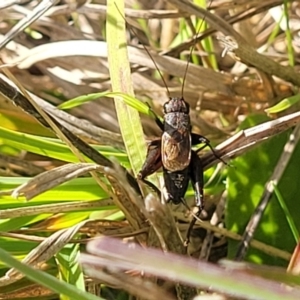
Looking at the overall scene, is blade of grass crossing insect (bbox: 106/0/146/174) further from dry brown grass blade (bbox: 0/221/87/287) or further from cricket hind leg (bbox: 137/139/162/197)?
dry brown grass blade (bbox: 0/221/87/287)

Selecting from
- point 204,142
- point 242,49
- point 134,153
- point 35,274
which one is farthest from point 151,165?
point 35,274

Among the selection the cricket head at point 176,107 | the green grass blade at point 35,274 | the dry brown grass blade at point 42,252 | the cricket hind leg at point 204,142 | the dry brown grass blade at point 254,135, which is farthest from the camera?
the cricket head at point 176,107

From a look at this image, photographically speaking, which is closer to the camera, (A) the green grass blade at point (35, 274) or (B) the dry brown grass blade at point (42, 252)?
(A) the green grass blade at point (35, 274)

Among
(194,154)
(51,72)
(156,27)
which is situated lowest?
(194,154)

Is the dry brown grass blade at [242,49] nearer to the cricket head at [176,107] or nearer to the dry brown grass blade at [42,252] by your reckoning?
the cricket head at [176,107]

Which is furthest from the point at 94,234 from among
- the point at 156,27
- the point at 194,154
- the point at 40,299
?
the point at 156,27

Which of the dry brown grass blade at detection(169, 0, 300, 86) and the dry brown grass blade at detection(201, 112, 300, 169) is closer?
the dry brown grass blade at detection(201, 112, 300, 169)

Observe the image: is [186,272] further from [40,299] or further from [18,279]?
[40,299]

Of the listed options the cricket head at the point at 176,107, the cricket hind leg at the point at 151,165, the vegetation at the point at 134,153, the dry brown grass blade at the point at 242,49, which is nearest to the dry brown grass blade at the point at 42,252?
the vegetation at the point at 134,153

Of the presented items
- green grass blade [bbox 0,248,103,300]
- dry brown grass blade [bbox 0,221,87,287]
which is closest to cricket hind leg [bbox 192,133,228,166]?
dry brown grass blade [bbox 0,221,87,287]
